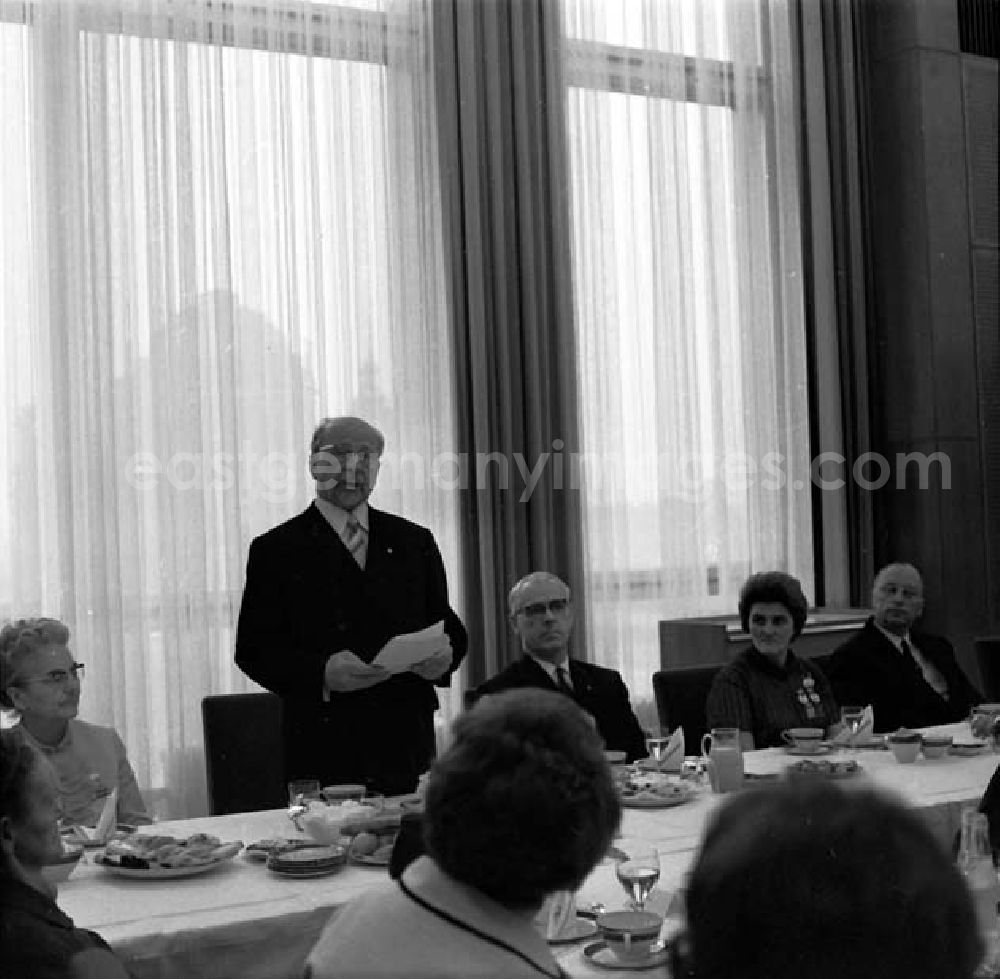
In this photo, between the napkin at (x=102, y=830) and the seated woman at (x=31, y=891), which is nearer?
the seated woman at (x=31, y=891)

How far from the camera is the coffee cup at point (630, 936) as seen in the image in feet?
6.41

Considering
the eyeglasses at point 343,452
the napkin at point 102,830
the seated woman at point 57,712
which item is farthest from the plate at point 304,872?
the eyeglasses at point 343,452

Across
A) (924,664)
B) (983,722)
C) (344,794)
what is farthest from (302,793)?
(924,664)

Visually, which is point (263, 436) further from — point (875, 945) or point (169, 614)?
point (875, 945)

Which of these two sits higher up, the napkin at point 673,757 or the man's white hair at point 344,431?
the man's white hair at point 344,431

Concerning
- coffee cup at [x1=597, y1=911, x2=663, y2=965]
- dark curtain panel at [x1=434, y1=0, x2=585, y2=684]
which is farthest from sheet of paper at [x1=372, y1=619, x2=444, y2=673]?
dark curtain panel at [x1=434, y1=0, x2=585, y2=684]

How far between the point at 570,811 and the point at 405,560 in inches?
89.4

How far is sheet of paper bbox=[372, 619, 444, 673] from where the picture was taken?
133 inches

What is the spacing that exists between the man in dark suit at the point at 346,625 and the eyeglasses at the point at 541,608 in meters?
0.20

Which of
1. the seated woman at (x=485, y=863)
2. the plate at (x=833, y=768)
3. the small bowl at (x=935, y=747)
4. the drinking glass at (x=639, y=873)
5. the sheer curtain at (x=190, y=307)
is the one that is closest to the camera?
the seated woman at (x=485, y=863)

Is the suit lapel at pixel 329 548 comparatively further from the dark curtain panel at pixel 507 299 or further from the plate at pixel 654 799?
the dark curtain panel at pixel 507 299

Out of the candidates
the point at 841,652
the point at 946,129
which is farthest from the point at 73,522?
the point at 946,129

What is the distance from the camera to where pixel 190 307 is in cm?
523

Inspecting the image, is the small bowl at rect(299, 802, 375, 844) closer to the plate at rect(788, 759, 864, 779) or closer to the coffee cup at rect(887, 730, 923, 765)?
the plate at rect(788, 759, 864, 779)
